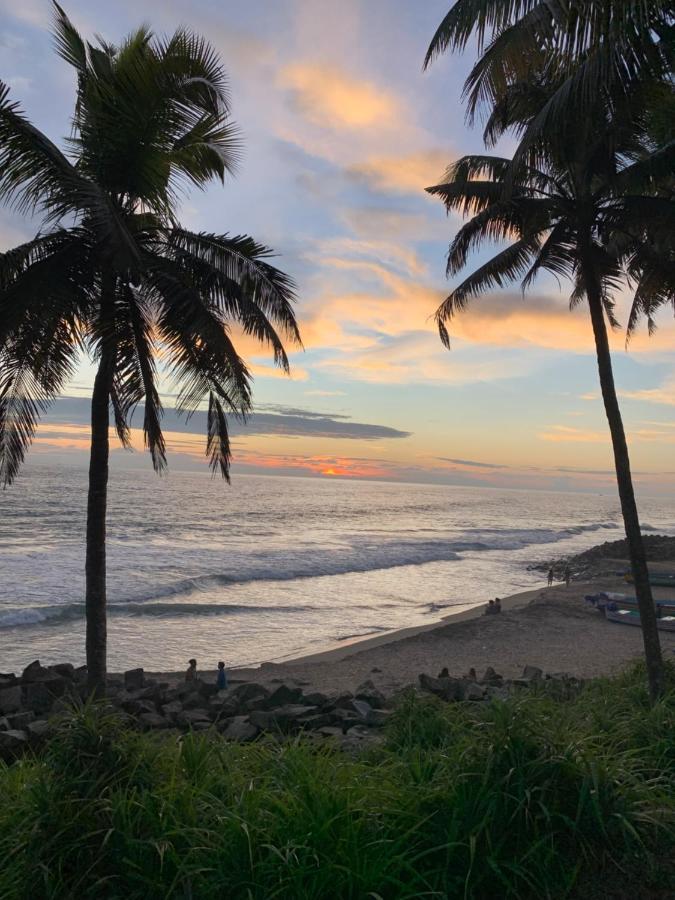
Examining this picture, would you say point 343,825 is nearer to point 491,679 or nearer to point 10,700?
point 10,700

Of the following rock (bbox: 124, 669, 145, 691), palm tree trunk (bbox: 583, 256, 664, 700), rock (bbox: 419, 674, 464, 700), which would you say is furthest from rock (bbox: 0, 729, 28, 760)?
palm tree trunk (bbox: 583, 256, 664, 700)

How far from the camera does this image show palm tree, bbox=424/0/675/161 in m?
6.97

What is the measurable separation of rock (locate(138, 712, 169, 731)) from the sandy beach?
600 cm

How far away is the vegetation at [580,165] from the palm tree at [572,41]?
2 cm

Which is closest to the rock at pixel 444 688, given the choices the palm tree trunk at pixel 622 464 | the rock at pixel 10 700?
the palm tree trunk at pixel 622 464

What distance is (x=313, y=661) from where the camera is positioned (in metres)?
20.6

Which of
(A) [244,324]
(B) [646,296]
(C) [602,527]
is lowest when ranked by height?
(C) [602,527]

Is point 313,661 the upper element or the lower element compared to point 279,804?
lower

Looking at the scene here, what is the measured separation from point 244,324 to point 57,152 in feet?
11.3

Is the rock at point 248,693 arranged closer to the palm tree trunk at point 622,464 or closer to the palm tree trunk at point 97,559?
the palm tree trunk at point 97,559

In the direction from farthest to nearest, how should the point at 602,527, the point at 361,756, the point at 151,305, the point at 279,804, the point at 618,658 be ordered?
the point at 602,527 < the point at 618,658 < the point at 151,305 < the point at 361,756 < the point at 279,804

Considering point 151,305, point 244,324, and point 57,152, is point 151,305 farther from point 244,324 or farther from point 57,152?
point 57,152

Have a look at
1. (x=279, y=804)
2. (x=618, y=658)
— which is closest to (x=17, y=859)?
(x=279, y=804)

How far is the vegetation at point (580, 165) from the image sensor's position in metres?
7.70
